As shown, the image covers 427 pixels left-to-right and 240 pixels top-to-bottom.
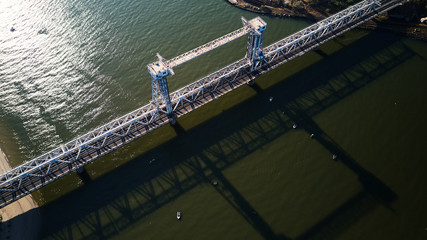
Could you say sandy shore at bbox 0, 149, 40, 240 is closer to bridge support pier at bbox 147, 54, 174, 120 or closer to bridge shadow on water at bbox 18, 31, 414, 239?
bridge shadow on water at bbox 18, 31, 414, 239

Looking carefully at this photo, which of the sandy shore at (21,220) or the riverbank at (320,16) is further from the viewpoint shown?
the riverbank at (320,16)

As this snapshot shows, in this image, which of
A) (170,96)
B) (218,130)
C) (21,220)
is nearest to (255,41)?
(218,130)

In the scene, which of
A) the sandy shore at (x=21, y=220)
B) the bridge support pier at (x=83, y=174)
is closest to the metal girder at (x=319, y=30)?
the bridge support pier at (x=83, y=174)

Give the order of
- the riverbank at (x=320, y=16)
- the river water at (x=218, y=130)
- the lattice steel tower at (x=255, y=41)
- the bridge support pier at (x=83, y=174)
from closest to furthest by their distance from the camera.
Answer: the river water at (x=218, y=130)
the bridge support pier at (x=83, y=174)
the lattice steel tower at (x=255, y=41)
the riverbank at (x=320, y=16)

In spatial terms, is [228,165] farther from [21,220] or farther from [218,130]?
[21,220]

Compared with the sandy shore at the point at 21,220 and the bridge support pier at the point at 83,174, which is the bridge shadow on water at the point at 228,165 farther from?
the sandy shore at the point at 21,220

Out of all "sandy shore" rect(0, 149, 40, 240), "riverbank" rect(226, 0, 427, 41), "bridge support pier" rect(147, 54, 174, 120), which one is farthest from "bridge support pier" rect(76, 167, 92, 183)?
"riverbank" rect(226, 0, 427, 41)

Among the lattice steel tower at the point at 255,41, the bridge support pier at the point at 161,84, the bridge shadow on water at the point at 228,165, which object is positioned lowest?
the bridge shadow on water at the point at 228,165

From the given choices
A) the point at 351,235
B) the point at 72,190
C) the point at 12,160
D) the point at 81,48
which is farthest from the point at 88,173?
the point at 351,235
